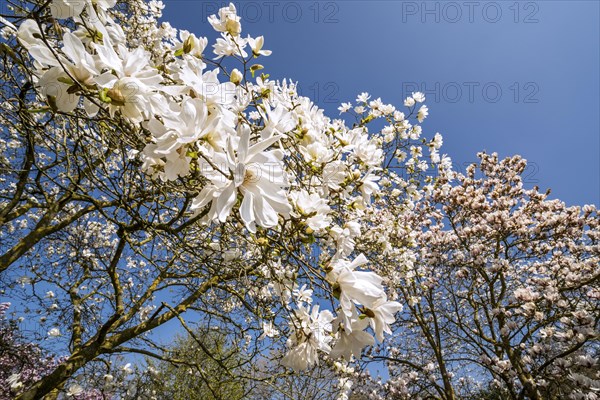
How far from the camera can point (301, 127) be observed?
1332 mm

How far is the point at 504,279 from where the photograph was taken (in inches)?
250

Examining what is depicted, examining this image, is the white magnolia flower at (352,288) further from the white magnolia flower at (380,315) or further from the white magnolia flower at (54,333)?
the white magnolia flower at (54,333)

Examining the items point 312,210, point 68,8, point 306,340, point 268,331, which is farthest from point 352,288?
point 268,331

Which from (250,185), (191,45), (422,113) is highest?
(422,113)

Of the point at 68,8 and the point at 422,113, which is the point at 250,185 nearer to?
the point at 68,8

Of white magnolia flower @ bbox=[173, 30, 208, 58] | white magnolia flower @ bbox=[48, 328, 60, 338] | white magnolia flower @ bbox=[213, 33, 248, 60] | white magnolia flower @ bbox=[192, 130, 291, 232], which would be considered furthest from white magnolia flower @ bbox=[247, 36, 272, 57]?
white magnolia flower @ bbox=[48, 328, 60, 338]

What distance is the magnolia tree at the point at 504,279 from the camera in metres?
4.43

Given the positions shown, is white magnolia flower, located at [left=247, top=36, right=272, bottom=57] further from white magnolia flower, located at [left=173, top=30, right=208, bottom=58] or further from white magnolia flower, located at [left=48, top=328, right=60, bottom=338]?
white magnolia flower, located at [left=48, top=328, right=60, bottom=338]

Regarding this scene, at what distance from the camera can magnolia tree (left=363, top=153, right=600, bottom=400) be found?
4.43m

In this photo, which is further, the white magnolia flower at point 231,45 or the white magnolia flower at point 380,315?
the white magnolia flower at point 231,45

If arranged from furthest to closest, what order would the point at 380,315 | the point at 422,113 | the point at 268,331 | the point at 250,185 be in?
the point at 422,113
the point at 268,331
the point at 380,315
the point at 250,185

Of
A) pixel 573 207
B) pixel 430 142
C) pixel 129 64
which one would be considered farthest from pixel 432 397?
pixel 129 64

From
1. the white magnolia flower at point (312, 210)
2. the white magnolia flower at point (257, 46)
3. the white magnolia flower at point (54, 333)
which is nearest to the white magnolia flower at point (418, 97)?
the white magnolia flower at point (257, 46)

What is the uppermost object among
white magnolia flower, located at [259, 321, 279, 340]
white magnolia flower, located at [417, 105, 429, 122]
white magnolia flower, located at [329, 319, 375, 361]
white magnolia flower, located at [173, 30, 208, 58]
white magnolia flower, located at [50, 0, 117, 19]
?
white magnolia flower, located at [417, 105, 429, 122]
